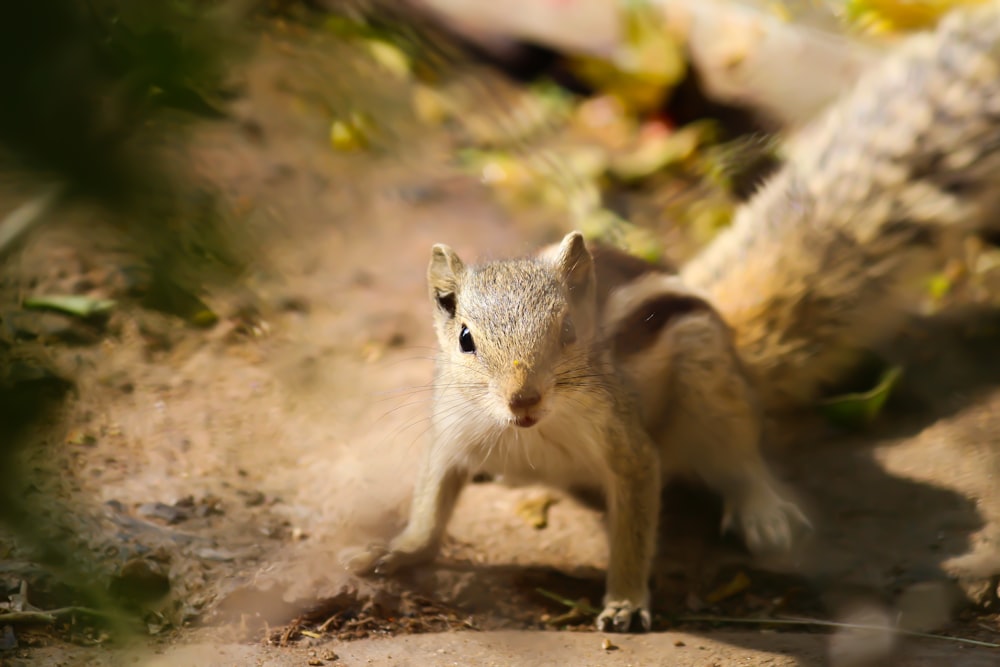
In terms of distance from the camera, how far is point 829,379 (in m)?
4.23

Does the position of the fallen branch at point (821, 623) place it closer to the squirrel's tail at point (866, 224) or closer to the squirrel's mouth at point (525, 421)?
the squirrel's mouth at point (525, 421)

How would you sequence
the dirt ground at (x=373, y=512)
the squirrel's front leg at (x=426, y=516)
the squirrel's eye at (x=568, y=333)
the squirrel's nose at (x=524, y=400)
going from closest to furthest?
the squirrel's nose at (x=524, y=400) < the dirt ground at (x=373, y=512) < the squirrel's eye at (x=568, y=333) < the squirrel's front leg at (x=426, y=516)

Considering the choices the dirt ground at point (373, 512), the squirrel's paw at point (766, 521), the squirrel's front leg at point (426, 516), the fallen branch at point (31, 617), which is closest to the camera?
the fallen branch at point (31, 617)

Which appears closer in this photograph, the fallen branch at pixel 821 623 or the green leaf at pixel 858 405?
the fallen branch at pixel 821 623

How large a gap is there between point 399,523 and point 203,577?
818 mm

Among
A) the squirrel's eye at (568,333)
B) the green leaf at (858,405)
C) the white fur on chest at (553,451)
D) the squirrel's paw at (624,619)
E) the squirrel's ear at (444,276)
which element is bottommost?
the squirrel's paw at (624,619)

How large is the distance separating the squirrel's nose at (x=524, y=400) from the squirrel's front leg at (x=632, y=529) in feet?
2.05

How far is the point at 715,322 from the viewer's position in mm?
3648

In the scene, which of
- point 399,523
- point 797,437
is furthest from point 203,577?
point 797,437

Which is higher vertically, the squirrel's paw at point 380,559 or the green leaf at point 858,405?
the green leaf at point 858,405

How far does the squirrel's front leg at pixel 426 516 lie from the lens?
335 centimetres

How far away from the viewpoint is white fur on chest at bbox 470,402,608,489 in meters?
3.24

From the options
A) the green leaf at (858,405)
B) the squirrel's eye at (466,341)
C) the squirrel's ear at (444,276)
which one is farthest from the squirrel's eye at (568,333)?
the green leaf at (858,405)

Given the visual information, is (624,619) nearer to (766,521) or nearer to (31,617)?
(766,521)
